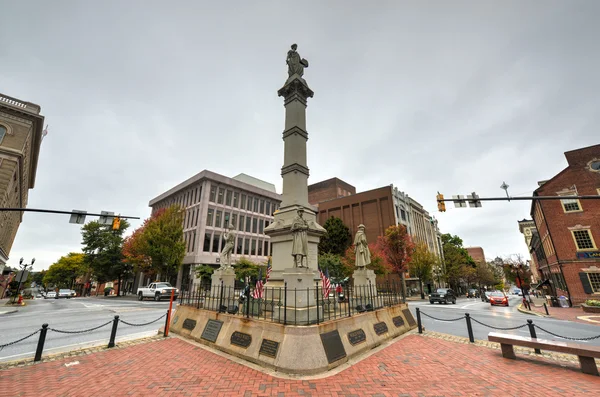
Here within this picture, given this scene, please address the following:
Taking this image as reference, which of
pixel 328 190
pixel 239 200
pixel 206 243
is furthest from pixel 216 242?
pixel 328 190

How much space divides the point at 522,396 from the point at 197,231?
35.7 metres

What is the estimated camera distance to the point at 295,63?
45.7ft

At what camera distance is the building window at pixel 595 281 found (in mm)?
22609

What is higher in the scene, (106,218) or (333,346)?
(106,218)

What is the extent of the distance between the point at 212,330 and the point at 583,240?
3428 centimetres

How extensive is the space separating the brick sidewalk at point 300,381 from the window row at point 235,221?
2914 cm

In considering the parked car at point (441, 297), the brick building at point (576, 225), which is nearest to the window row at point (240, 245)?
the parked car at point (441, 297)

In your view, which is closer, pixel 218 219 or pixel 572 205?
pixel 572 205

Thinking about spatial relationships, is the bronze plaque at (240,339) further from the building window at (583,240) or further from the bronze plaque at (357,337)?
the building window at (583,240)

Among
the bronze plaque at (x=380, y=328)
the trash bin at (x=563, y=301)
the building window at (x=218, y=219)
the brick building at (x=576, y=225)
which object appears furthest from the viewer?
the building window at (x=218, y=219)

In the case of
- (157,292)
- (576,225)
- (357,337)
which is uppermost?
(576,225)

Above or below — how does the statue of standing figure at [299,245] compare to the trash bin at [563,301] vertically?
above

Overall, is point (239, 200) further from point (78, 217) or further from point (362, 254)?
point (362, 254)

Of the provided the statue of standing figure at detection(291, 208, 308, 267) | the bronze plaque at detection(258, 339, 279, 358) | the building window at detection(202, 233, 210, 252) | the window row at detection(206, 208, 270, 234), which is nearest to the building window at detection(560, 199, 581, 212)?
the statue of standing figure at detection(291, 208, 308, 267)
